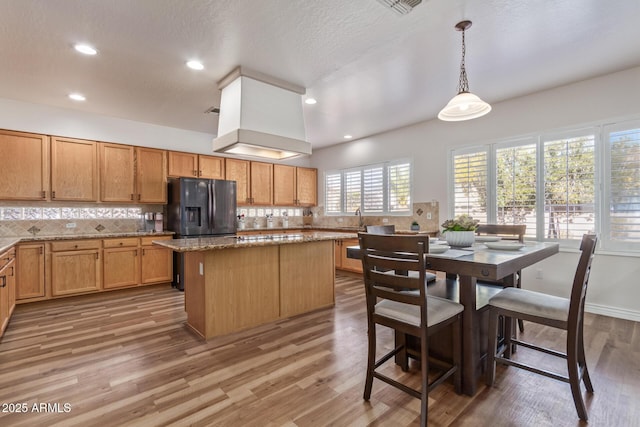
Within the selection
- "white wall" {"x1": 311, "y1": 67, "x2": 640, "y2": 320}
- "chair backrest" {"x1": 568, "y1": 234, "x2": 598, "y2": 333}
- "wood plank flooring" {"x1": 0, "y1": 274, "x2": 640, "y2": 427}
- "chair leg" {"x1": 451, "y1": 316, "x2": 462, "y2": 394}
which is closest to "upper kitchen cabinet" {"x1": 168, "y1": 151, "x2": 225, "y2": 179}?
"wood plank flooring" {"x1": 0, "y1": 274, "x2": 640, "y2": 427}

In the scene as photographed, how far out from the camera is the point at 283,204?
259 inches

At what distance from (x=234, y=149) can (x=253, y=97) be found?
58 centimetres

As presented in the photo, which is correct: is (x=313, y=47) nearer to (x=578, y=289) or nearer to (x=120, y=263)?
(x=578, y=289)

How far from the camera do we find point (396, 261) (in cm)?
172

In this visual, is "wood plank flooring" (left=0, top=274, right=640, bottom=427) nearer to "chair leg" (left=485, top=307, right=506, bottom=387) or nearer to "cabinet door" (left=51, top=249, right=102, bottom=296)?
"chair leg" (left=485, top=307, right=506, bottom=387)

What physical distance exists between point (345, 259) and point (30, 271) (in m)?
4.48

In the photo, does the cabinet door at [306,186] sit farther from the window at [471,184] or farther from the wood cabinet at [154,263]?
the window at [471,184]

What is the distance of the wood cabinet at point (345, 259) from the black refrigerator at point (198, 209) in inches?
77.1

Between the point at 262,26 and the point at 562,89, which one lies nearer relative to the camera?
the point at 262,26

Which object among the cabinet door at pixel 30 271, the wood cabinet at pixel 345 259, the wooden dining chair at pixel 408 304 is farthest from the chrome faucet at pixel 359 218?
the cabinet door at pixel 30 271

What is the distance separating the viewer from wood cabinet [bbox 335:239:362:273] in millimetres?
5523

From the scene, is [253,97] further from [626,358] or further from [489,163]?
[626,358]

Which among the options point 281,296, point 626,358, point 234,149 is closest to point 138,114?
point 234,149

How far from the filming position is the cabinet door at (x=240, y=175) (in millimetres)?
5746
